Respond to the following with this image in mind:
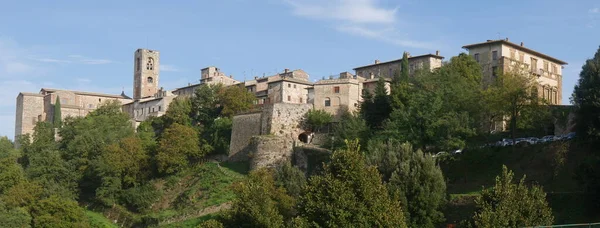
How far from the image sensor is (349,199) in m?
34.9

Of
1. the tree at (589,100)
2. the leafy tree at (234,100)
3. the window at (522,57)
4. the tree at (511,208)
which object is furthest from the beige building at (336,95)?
the tree at (511,208)

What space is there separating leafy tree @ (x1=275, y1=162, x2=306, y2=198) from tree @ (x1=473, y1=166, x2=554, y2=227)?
14951 millimetres

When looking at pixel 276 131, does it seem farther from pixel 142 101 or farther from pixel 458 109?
pixel 142 101

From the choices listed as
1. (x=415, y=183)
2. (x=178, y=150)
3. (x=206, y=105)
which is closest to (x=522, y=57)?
(x=206, y=105)

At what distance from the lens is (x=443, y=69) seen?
197 feet

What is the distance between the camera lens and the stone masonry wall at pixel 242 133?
63812mm

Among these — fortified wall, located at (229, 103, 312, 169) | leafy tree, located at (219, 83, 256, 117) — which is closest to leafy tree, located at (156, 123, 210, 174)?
fortified wall, located at (229, 103, 312, 169)

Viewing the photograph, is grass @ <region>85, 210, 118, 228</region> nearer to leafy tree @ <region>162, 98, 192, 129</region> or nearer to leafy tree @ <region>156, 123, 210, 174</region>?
leafy tree @ <region>156, 123, 210, 174</region>

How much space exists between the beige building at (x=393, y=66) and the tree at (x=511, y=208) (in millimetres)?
34645

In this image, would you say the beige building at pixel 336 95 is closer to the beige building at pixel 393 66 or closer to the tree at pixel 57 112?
the beige building at pixel 393 66

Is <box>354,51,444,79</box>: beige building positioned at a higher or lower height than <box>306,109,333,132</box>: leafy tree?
higher

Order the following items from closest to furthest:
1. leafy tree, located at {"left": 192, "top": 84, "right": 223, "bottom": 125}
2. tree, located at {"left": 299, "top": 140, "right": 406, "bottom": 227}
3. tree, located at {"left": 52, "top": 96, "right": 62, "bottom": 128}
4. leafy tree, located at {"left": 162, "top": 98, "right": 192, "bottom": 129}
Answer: tree, located at {"left": 299, "top": 140, "right": 406, "bottom": 227} → leafy tree, located at {"left": 192, "top": 84, "right": 223, "bottom": 125} → leafy tree, located at {"left": 162, "top": 98, "right": 192, "bottom": 129} → tree, located at {"left": 52, "top": 96, "right": 62, "bottom": 128}

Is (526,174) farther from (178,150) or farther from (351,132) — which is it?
(178,150)

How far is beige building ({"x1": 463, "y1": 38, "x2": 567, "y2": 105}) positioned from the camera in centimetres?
6462
